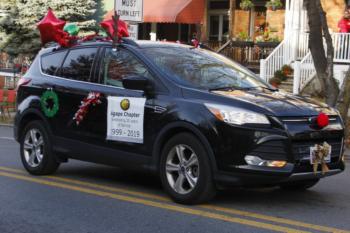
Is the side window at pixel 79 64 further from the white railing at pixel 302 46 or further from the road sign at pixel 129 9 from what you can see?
the white railing at pixel 302 46

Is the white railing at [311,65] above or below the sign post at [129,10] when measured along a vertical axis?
below

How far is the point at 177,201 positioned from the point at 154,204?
25cm

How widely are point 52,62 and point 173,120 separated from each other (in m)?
2.69

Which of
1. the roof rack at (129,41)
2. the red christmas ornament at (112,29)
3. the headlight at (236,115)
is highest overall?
the red christmas ornament at (112,29)

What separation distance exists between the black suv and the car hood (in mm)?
14

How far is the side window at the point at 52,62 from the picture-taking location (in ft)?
28.5

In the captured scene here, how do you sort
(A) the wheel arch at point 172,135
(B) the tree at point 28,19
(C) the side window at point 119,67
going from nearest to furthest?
(A) the wheel arch at point 172,135 < (C) the side window at point 119,67 < (B) the tree at point 28,19

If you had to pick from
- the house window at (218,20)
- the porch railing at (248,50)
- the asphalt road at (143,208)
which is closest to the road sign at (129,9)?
the asphalt road at (143,208)

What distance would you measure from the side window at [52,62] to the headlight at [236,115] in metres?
2.92

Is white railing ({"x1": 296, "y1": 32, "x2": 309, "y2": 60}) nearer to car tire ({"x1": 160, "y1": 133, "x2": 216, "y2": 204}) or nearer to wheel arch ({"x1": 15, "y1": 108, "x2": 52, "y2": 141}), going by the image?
wheel arch ({"x1": 15, "y1": 108, "x2": 52, "y2": 141})

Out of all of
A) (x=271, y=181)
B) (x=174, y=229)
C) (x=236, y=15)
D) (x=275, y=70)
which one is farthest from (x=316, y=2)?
(x=236, y=15)

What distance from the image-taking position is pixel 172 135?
6918 millimetres

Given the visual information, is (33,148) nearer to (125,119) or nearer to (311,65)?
(125,119)

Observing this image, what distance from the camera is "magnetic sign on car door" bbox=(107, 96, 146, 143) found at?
7.20 metres
